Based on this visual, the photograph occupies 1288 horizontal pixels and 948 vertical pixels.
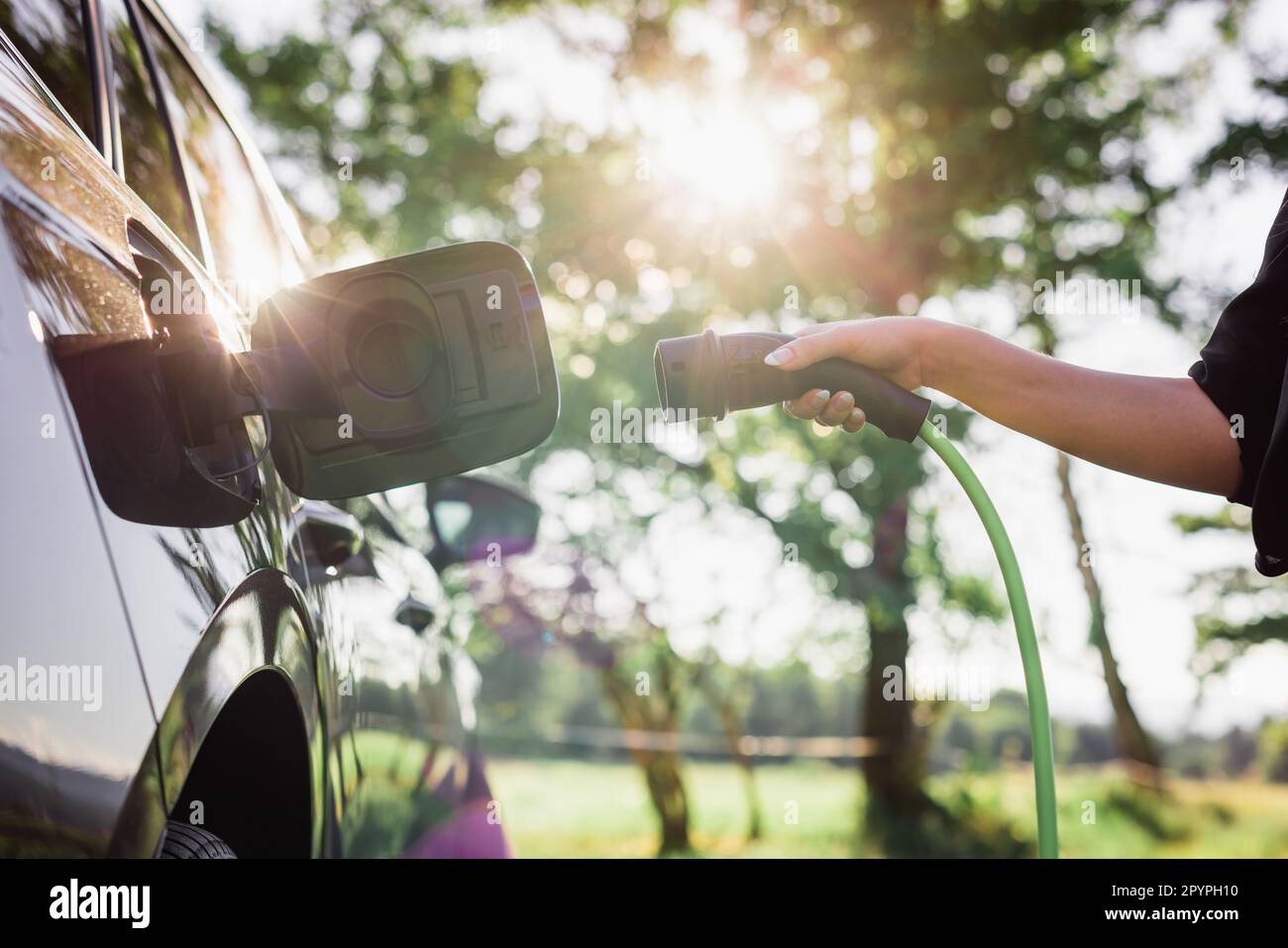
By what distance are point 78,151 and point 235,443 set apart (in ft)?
1.25

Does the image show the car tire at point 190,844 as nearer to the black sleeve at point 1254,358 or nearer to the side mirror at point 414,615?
the side mirror at point 414,615

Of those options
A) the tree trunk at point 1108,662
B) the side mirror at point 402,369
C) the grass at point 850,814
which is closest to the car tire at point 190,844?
the side mirror at point 402,369

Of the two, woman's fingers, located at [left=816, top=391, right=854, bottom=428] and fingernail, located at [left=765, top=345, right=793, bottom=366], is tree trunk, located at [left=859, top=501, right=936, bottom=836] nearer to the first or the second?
woman's fingers, located at [left=816, top=391, right=854, bottom=428]

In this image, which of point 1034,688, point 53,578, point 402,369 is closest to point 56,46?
point 402,369

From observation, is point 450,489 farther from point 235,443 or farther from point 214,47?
point 214,47

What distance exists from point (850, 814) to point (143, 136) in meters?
10.7

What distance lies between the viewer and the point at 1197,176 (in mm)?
9430

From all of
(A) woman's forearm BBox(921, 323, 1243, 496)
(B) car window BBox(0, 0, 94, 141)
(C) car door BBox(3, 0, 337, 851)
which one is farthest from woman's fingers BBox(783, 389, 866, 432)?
(B) car window BBox(0, 0, 94, 141)

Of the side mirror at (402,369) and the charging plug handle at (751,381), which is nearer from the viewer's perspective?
the side mirror at (402,369)

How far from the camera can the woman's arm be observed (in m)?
1.81

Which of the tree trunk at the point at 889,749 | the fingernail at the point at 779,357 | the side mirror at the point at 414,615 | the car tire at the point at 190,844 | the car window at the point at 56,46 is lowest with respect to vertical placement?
the tree trunk at the point at 889,749

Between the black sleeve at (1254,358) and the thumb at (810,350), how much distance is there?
68cm

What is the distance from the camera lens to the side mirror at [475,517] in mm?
2918
